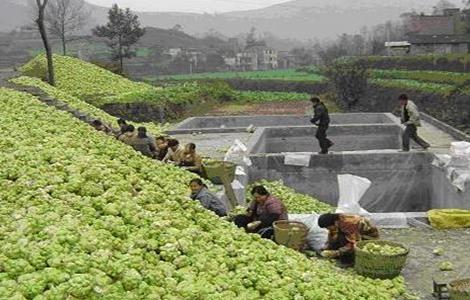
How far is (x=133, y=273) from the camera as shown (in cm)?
537

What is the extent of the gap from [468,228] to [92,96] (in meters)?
23.0

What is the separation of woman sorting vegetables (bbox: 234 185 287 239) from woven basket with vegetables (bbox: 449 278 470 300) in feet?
9.19

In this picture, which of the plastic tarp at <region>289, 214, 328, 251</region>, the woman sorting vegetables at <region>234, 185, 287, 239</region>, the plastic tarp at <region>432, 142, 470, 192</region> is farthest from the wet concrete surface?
the plastic tarp at <region>432, 142, 470, 192</region>

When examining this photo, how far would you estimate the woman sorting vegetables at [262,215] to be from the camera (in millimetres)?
9055

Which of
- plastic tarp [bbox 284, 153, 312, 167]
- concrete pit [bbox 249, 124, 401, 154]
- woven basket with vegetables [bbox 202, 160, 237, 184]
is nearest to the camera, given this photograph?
woven basket with vegetables [bbox 202, 160, 237, 184]

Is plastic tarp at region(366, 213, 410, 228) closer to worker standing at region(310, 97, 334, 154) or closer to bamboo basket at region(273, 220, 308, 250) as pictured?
bamboo basket at region(273, 220, 308, 250)

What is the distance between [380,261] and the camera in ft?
25.5

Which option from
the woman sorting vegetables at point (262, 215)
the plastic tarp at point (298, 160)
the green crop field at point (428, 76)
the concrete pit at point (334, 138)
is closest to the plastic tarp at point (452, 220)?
the woman sorting vegetables at point (262, 215)

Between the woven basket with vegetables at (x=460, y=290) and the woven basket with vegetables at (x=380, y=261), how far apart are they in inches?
39.1

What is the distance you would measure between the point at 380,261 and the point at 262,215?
6.37 ft

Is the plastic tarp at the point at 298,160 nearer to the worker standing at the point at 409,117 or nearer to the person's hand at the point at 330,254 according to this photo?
the worker standing at the point at 409,117

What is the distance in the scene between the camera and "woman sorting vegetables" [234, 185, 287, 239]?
9055 millimetres

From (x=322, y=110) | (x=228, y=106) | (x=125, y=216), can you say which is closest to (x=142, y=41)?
(x=228, y=106)

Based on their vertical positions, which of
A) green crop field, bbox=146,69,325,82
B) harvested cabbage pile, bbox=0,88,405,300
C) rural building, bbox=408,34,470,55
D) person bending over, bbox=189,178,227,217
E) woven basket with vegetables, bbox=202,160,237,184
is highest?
rural building, bbox=408,34,470,55
